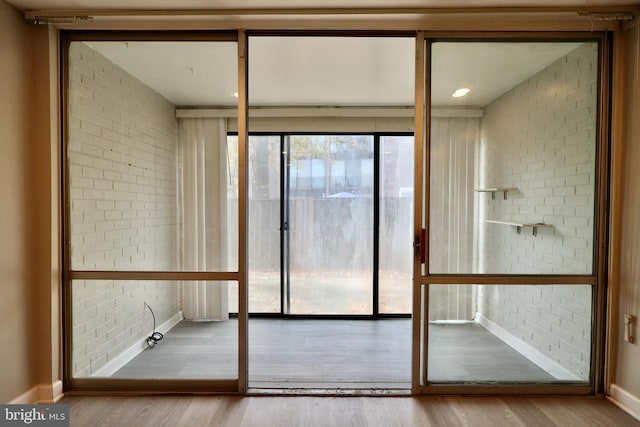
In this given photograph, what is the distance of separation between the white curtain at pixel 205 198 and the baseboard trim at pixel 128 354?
229mm

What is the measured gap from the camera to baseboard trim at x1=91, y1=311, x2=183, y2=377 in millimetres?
2301

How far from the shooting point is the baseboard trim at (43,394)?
207cm

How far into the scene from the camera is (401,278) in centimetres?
416

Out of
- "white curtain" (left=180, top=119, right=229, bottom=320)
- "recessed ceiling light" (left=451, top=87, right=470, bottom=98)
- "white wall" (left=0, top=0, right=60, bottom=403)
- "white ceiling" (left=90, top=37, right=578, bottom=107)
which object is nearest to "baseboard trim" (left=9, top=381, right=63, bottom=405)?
"white wall" (left=0, top=0, right=60, bottom=403)

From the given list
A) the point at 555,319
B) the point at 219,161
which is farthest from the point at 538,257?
the point at 219,161

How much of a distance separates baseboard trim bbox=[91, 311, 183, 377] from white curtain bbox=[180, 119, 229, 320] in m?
0.23

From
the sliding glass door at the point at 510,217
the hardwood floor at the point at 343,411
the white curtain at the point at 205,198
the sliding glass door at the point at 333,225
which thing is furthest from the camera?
the sliding glass door at the point at 333,225

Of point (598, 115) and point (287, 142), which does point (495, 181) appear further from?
point (287, 142)

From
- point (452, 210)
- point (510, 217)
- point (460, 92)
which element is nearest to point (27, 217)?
point (452, 210)

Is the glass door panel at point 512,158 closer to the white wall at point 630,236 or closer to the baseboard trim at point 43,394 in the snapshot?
the white wall at point 630,236

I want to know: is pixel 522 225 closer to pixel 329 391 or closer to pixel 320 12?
pixel 329 391

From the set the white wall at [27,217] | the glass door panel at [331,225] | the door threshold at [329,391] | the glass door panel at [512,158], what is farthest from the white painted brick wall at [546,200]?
the white wall at [27,217]

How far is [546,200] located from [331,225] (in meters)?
2.34

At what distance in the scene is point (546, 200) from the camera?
7.48 feet
